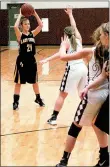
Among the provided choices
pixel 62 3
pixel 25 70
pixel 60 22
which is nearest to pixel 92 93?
pixel 25 70

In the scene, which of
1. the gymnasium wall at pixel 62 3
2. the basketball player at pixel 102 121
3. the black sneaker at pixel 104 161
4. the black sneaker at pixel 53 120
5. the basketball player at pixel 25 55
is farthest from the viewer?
the gymnasium wall at pixel 62 3

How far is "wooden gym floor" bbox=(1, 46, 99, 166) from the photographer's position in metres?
3.81

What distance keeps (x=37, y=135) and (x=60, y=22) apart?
13541 millimetres

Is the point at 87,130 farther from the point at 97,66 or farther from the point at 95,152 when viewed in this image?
the point at 97,66

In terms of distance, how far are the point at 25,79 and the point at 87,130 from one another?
165cm

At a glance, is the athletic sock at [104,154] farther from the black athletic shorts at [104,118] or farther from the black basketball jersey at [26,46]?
the black basketball jersey at [26,46]

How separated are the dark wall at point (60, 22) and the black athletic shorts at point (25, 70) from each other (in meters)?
11.6

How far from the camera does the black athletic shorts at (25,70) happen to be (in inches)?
235

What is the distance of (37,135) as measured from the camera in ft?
15.3

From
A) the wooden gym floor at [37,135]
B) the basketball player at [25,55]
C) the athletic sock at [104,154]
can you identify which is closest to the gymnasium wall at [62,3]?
the wooden gym floor at [37,135]

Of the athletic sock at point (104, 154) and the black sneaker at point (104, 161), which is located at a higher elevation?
the athletic sock at point (104, 154)

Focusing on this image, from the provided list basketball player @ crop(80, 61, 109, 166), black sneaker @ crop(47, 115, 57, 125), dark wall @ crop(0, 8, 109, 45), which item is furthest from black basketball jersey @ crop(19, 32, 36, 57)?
dark wall @ crop(0, 8, 109, 45)

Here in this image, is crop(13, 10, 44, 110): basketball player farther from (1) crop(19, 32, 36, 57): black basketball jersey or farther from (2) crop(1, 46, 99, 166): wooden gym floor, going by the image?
(2) crop(1, 46, 99, 166): wooden gym floor

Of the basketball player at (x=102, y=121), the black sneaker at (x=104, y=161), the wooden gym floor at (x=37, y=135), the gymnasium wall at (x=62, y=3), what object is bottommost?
the wooden gym floor at (x=37, y=135)
